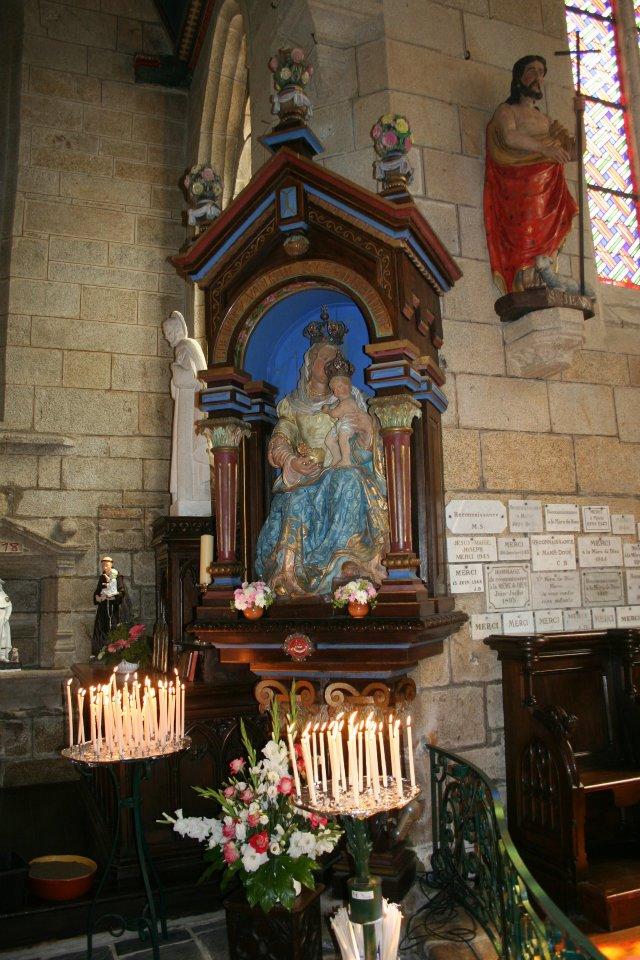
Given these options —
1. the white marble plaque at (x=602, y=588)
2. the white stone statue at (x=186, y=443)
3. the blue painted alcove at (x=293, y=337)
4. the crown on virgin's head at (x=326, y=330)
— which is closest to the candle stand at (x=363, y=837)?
the blue painted alcove at (x=293, y=337)

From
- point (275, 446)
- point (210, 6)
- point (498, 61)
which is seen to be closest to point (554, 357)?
point (275, 446)

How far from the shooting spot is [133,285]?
6.91 meters

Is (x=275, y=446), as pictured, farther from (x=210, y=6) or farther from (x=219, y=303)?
(x=210, y=6)

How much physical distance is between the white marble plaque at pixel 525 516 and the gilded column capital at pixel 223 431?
4.65 ft

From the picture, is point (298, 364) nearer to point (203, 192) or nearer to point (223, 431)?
point (223, 431)

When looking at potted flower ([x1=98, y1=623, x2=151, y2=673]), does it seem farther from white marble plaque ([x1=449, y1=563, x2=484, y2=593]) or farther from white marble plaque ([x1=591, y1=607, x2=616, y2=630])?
white marble plaque ([x1=591, y1=607, x2=616, y2=630])

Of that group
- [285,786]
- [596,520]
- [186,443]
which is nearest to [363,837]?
[285,786]

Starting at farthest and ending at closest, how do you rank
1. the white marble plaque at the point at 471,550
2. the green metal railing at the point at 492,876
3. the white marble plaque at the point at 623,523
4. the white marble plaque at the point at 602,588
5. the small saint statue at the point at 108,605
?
the small saint statue at the point at 108,605
the white marble plaque at the point at 623,523
the white marble plaque at the point at 602,588
the white marble plaque at the point at 471,550
the green metal railing at the point at 492,876

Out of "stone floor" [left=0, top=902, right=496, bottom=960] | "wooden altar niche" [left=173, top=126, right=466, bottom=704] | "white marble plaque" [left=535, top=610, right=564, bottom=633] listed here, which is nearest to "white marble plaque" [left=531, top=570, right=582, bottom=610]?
"white marble plaque" [left=535, top=610, right=564, bottom=633]

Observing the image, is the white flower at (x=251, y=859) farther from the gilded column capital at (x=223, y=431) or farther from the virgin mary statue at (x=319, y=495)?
the gilded column capital at (x=223, y=431)

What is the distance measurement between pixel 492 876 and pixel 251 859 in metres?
0.75

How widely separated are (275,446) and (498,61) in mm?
2670

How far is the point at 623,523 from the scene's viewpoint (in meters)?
4.15

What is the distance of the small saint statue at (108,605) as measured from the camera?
5.71 meters
